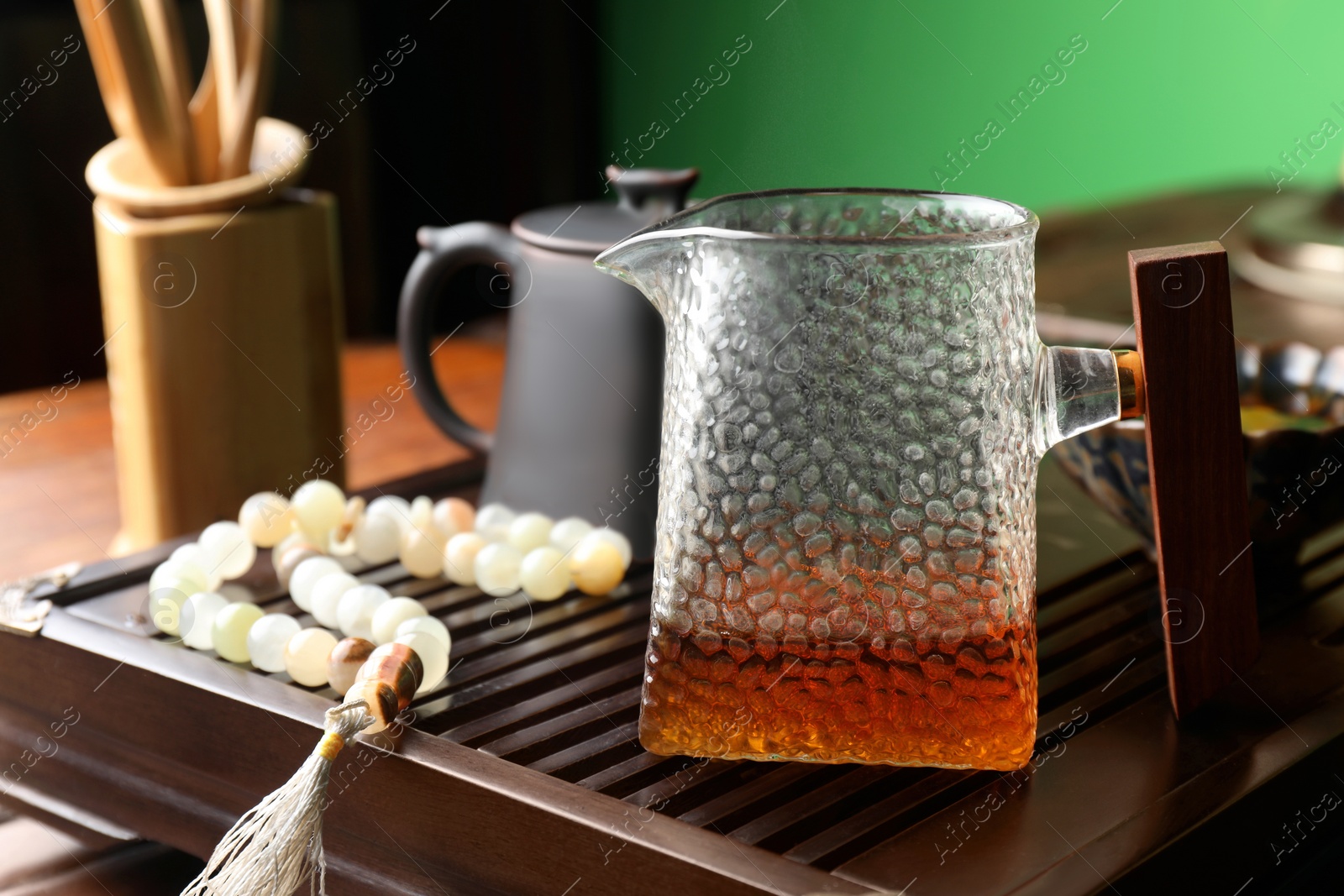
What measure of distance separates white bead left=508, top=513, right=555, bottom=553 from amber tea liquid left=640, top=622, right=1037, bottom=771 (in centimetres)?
15

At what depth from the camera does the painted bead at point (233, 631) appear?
42cm

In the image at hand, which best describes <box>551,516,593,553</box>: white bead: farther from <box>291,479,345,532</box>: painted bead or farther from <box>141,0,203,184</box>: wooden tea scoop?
<box>141,0,203,184</box>: wooden tea scoop

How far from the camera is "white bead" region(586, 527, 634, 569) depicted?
0.49 m

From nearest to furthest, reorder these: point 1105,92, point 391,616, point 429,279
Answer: point 391,616 < point 429,279 < point 1105,92

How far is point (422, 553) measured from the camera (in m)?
0.50

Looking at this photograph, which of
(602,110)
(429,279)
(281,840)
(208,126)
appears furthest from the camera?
(602,110)

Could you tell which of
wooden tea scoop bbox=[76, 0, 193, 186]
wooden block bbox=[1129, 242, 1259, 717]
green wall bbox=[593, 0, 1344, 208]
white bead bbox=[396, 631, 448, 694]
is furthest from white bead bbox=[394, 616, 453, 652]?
green wall bbox=[593, 0, 1344, 208]

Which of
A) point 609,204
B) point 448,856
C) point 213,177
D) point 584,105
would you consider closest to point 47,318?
point 584,105

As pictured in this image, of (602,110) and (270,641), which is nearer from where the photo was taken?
(270,641)

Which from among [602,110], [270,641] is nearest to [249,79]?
[270,641]

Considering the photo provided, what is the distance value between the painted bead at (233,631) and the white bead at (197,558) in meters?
0.06

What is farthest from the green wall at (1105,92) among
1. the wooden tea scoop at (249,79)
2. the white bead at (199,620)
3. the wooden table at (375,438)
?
the white bead at (199,620)

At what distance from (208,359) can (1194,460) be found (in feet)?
1.49

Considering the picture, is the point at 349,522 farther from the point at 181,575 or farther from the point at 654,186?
the point at 654,186
